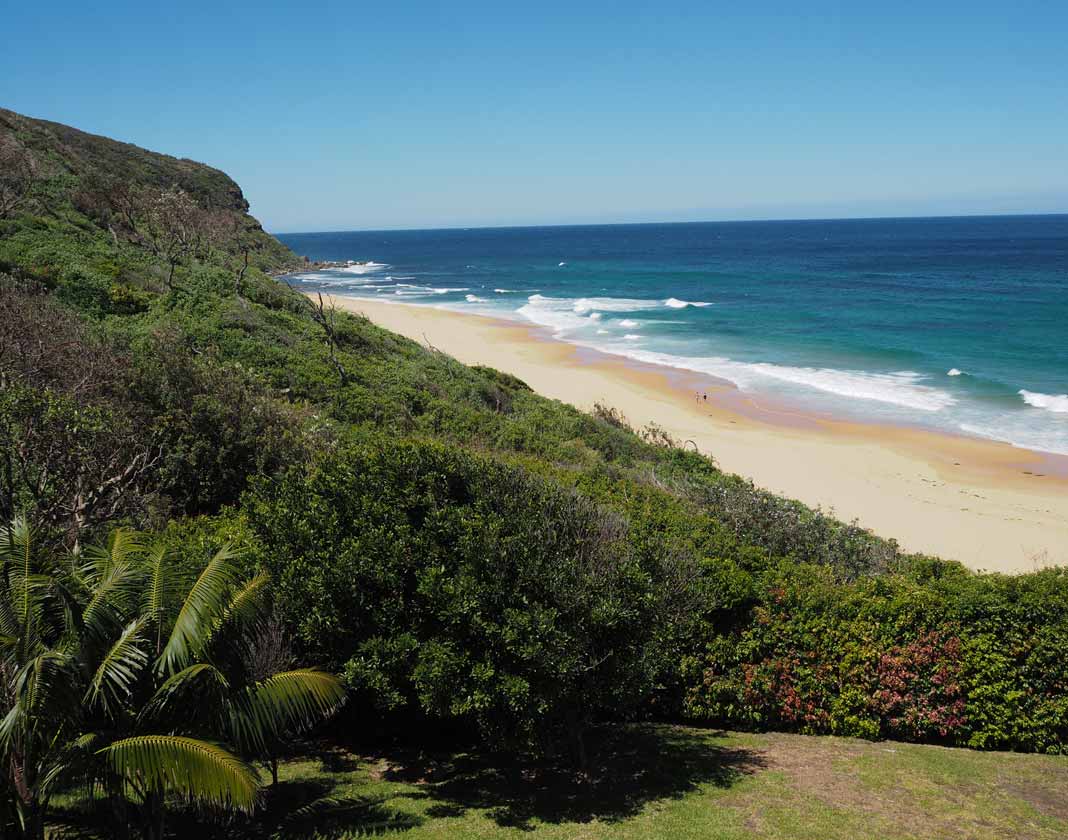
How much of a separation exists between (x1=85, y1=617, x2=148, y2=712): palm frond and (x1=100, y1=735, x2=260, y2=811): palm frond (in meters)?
0.37

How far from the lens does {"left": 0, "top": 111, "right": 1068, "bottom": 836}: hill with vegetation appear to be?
5551mm

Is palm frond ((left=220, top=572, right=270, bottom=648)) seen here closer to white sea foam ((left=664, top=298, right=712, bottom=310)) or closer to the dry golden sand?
the dry golden sand

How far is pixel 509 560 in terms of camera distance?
747 cm

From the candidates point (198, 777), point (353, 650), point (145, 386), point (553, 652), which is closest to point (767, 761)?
point (553, 652)

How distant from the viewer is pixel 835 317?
5703cm

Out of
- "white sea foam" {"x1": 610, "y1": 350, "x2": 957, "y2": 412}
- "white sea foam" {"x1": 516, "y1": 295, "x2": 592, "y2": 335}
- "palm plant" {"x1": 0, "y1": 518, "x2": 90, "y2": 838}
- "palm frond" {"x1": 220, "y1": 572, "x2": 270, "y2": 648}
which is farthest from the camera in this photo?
"white sea foam" {"x1": 516, "y1": 295, "x2": 592, "y2": 335}

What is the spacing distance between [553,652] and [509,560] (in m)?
0.99

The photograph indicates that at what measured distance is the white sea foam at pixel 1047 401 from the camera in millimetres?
32938

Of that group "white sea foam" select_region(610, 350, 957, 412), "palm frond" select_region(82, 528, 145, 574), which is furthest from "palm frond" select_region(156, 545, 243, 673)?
"white sea foam" select_region(610, 350, 957, 412)

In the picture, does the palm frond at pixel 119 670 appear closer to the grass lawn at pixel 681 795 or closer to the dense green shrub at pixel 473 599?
the grass lawn at pixel 681 795

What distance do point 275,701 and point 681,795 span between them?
417 cm

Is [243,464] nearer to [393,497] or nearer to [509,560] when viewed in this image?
[393,497]

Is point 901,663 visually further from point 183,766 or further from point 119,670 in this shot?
point 119,670

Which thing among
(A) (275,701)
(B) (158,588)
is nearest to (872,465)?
(A) (275,701)
